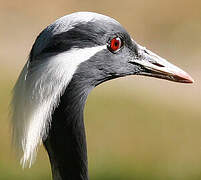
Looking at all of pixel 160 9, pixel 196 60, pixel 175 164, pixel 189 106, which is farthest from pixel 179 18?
pixel 175 164

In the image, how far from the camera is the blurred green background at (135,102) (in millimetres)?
7188

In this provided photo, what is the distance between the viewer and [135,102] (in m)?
9.18

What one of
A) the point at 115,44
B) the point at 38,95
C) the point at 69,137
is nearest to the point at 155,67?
the point at 115,44

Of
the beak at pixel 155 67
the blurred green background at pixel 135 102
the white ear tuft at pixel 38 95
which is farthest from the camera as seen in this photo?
the blurred green background at pixel 135 102

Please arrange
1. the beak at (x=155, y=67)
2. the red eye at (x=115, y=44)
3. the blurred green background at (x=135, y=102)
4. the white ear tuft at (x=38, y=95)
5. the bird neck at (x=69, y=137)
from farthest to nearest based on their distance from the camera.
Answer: the blurred green background at (x=135, y=102) < the beak at (x=155, y=67) < the red eye at (x=115, y=44) < the bird neck at (x=69, y=137) < the white ear tuft at (x=38, y=95)

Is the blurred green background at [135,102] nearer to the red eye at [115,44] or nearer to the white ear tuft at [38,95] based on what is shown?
the white ear tuft at [38,95]

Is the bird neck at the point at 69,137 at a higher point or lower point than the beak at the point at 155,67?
lower

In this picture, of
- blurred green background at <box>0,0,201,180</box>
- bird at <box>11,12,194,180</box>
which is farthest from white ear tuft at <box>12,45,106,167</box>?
blurred green background at <box>0,0,201,180</box>

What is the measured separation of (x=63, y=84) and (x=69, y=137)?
→ 1.10 feet

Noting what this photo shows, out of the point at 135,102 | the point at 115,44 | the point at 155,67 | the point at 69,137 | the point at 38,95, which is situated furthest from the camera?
the point at 135,102

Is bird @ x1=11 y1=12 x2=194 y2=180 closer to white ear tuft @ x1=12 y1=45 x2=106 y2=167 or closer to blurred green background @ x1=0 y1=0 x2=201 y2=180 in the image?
white ear tuft @ x1=12 y1=45 x2=106 y2=167

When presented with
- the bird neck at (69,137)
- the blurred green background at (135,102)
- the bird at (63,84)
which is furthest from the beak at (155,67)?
the blurred green background at (135,102)

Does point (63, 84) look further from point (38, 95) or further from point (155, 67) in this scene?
point (155, 67)

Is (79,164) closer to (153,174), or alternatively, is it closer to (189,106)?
(153,174)
